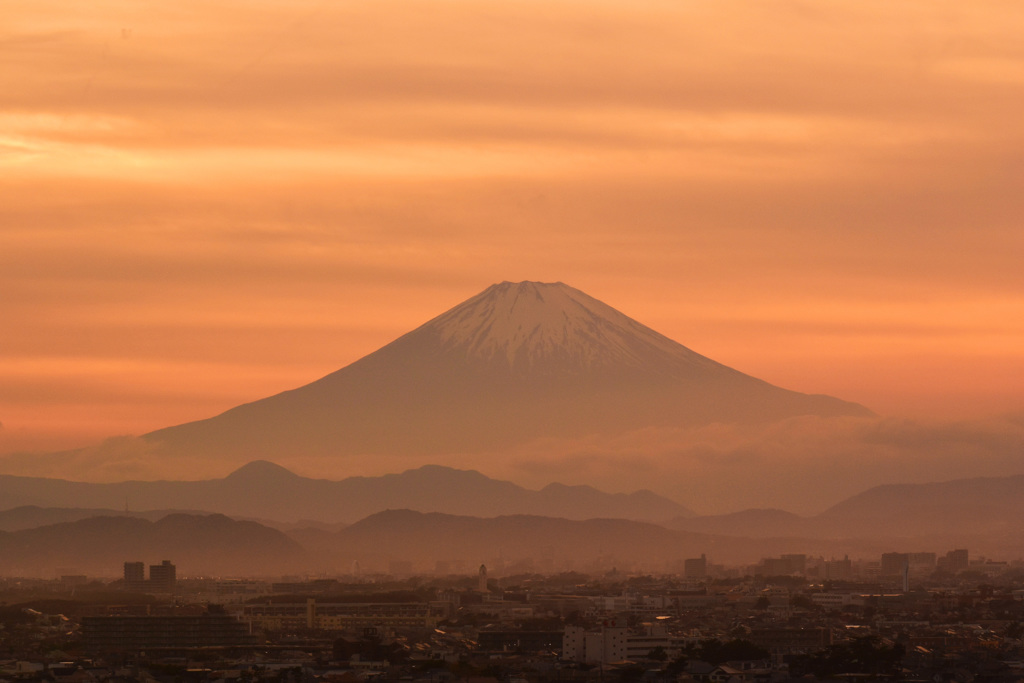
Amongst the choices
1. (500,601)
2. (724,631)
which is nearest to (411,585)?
(500,601)

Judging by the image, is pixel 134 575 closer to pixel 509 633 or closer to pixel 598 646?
pixel 509 633

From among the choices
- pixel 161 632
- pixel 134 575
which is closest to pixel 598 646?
pixel 161 632

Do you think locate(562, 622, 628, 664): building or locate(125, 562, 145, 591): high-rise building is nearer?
locate(562, 622, 628, 664): building

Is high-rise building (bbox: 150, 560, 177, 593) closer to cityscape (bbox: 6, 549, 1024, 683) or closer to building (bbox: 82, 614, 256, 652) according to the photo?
cityscape (bbox: 6, 549, 1024, 683)

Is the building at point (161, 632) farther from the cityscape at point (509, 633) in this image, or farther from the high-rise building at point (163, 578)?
the high-rise building at point (163, 578)

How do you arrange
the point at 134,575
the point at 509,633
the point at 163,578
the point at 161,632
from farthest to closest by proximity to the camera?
the point at 134,575
the point at 163,578
the point at 509,633
the point at 161,632

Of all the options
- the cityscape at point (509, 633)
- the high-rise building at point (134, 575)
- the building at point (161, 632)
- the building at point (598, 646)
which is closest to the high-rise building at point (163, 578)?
the cityscape at point (509, 633)

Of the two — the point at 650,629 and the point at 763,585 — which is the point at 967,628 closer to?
the point at 650,629

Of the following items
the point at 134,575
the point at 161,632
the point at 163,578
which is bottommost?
the point at 161,632

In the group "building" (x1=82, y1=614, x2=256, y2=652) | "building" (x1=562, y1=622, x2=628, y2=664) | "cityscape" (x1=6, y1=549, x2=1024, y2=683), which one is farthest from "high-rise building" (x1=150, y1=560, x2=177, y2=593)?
"building" (x1=562, y1=622, x2=628, y2=664)
